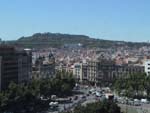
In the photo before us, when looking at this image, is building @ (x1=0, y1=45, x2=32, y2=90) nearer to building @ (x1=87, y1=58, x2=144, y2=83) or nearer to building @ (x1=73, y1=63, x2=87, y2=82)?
building @ (x1=87, y1=58, x2=144, y2=83)

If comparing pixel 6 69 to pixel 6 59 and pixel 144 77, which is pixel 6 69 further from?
pixel 144 77

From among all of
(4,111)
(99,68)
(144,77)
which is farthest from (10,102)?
(99,68)

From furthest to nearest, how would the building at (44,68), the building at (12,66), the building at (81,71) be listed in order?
the building at (44,68) < the building at (81,71) < the building at (12,66)

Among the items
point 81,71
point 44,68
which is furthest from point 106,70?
point 44,68

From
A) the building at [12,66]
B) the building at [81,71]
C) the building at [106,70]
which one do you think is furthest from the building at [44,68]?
the building at [12,66]

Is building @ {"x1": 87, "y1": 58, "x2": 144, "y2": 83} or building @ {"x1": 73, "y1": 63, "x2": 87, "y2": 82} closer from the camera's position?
building @ {"x1": 87, "y1": 58, "x2": 144, "y2": 83}

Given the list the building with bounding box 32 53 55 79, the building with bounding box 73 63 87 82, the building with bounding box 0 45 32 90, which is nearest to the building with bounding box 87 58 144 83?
the building with bounding box 73 63 87 82

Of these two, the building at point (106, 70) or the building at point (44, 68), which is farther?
the building at point (44, 68)

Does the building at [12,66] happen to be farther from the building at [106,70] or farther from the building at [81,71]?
the building at [81,71]
